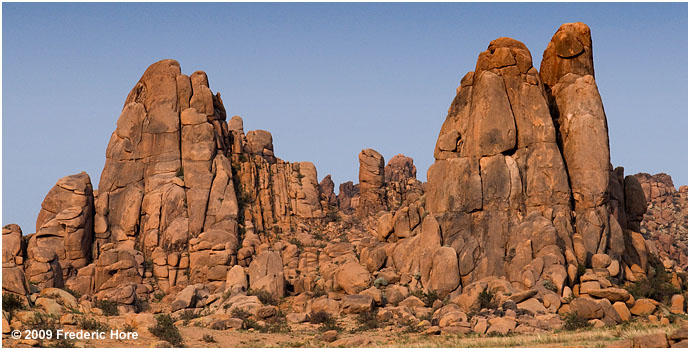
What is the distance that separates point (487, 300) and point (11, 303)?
2582 cm

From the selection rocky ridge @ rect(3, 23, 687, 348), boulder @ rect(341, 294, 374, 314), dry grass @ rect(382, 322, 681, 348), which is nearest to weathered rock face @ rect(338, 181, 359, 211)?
rocky ridge @ rect(3, 23, 687, 348)

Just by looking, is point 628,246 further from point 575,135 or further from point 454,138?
point 454,138

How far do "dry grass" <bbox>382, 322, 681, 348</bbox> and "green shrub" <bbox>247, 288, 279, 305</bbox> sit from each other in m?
15.8

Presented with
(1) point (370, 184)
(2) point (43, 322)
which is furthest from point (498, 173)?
(1) point (370, 184)

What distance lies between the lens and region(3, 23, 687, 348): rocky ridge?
2330 inches

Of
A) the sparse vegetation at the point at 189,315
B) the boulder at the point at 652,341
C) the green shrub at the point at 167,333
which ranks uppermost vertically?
the sparse vegetation at the point at 189,315

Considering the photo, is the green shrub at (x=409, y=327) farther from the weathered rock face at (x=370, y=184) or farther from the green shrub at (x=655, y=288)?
the weathered rock face at (x=370, y=184)

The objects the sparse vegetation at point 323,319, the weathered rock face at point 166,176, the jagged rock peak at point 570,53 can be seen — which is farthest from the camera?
the weathered rock face at point 166,176

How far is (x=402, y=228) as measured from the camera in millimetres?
68750

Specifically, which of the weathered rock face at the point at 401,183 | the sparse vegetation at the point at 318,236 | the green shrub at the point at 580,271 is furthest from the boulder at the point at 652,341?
the sparse vegetation at the point at 318,236

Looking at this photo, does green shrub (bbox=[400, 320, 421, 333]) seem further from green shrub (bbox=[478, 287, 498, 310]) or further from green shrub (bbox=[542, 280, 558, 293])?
green shrub (bbox=[542, 280, 558, 293])

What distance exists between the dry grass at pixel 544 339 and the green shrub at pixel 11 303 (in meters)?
16.6

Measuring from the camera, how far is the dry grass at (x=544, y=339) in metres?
43.4

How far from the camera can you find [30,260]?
224ft
